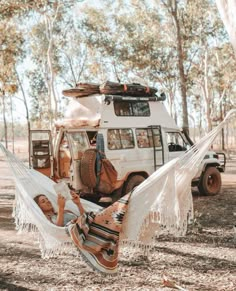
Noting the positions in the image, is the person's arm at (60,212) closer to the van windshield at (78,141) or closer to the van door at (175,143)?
the van windshield at (78,141)

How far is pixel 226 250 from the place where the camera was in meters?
4.89

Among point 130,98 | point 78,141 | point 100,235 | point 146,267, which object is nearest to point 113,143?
point 78,141

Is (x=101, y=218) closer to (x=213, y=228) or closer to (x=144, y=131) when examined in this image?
(x=213, y=228)

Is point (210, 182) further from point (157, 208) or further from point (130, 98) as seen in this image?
point (157, 208)

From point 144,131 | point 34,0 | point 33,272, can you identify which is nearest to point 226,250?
point 33,272

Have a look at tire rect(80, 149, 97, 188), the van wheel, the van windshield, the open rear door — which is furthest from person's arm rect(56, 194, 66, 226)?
the van wheel

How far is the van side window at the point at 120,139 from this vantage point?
25.3 feet

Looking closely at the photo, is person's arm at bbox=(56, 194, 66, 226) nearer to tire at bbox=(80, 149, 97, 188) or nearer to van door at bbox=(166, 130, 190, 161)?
tire at bbox=(80, 149, 97, 188)

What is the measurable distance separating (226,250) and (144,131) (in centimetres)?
375

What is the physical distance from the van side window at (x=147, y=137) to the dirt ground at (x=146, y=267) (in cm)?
254

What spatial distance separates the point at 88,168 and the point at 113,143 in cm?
77

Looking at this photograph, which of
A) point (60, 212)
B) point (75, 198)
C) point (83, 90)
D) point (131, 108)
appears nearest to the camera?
point (60, 212)

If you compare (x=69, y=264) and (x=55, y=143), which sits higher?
(x=55, y=143)

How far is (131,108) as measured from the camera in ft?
26.7
